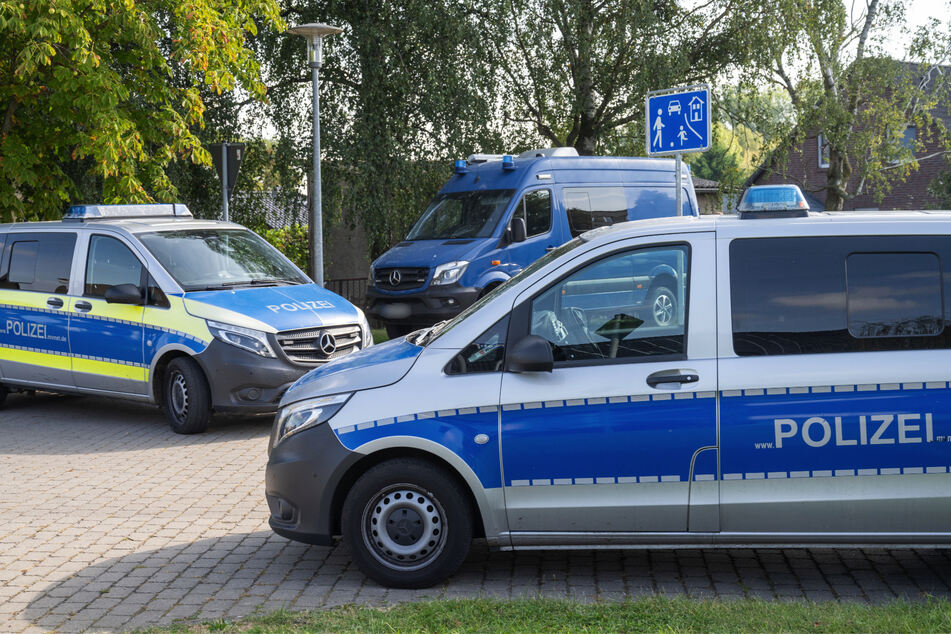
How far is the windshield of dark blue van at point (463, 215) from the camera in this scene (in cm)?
1442

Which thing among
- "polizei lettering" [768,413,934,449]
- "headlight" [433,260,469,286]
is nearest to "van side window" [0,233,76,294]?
"headlight" [433,260,469,286]

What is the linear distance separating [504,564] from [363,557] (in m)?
0.82

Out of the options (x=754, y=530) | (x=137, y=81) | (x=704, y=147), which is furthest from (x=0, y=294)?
(x=754, y=530)

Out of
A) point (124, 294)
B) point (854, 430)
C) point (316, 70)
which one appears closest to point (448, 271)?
point (316, 70)

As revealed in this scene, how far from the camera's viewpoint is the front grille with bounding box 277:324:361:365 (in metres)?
9.33

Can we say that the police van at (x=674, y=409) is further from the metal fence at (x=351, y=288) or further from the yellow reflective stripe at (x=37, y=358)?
the metal fence at (x=351, y=288)

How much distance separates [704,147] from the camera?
32.9ft

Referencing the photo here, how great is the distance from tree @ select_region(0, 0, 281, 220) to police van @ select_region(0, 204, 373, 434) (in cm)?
239

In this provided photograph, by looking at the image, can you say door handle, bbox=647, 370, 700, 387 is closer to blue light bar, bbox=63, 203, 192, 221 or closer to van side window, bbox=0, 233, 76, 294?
van side window, bbox=0, 233, 76, 294

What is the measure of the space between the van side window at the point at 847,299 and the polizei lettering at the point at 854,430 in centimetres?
32

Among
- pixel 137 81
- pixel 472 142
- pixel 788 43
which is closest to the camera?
pixel 137 81

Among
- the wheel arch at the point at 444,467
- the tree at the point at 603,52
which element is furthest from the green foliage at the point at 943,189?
the wheel arch at the point at 444,467

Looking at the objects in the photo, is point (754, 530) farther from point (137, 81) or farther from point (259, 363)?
point (137, 81)

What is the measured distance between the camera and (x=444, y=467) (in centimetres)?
505
